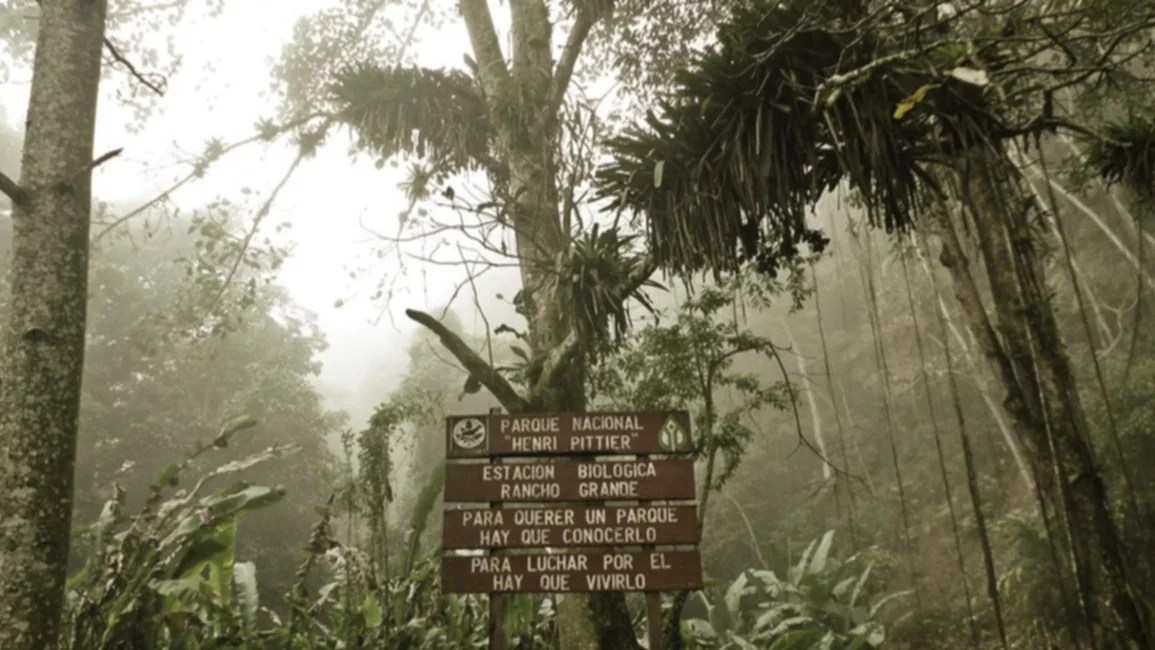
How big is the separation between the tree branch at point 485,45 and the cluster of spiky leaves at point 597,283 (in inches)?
75.8

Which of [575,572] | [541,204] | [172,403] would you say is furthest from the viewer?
[172,403]

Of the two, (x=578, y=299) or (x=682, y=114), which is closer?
(x=682, y=114)

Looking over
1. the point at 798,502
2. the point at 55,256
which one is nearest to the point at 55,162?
the point at 55,256

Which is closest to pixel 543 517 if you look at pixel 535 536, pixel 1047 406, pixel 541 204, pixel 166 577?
pixel 535 536

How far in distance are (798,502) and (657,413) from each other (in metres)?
13.5

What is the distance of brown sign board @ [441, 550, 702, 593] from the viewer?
2.98 m

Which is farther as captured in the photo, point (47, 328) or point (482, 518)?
point (482, 518)

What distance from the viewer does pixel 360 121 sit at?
5363mm

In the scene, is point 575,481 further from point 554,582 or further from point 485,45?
point 485,45

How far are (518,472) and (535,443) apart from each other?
0.50 ft

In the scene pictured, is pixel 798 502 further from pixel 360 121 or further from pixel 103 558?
pixel 103 558

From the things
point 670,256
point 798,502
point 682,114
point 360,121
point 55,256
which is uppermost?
point 360,121

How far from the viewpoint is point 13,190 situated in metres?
2.17

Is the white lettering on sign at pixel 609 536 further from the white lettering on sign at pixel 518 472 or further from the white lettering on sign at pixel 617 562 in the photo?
the white lettering on sign at pixel 518 472
